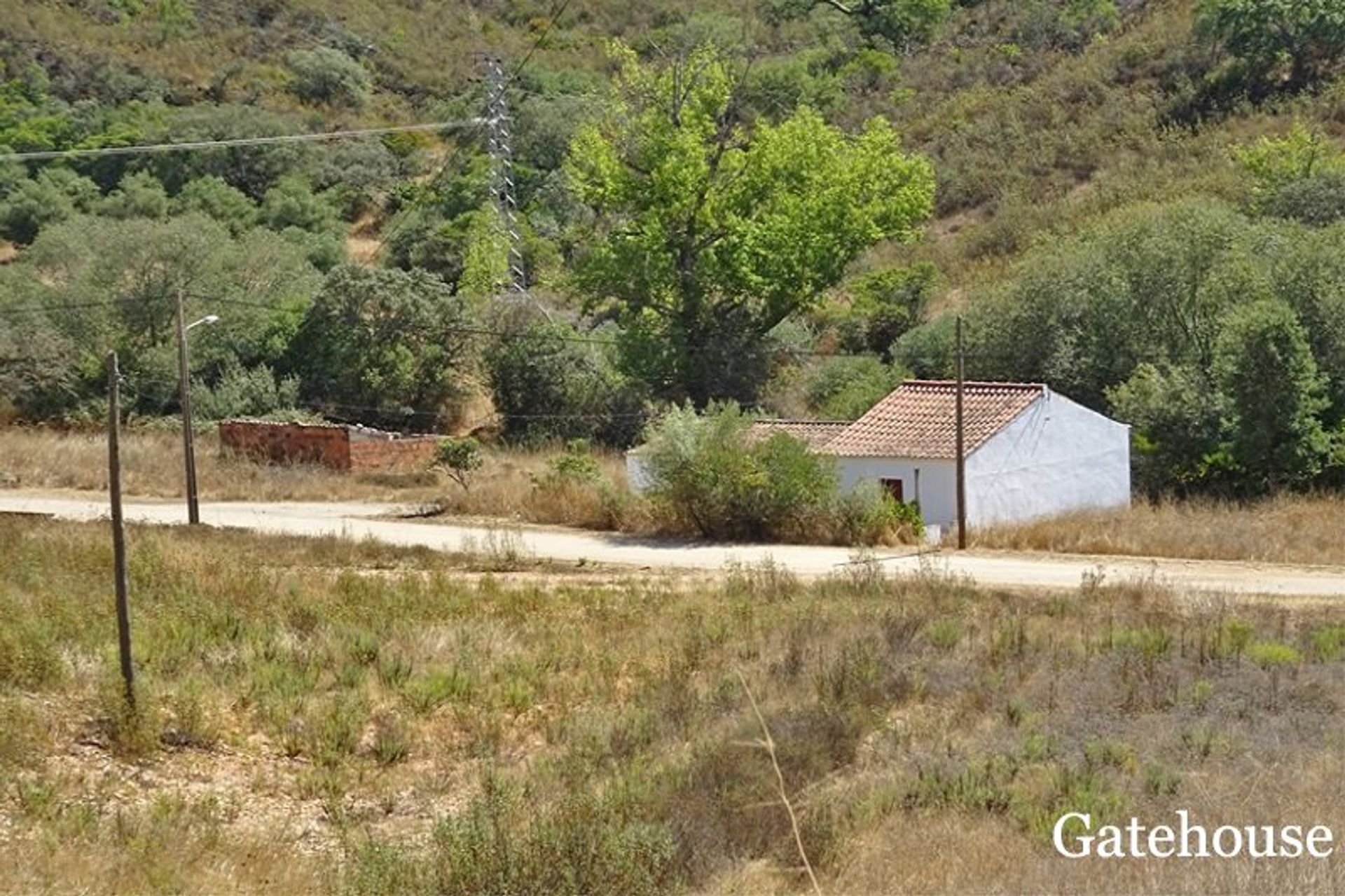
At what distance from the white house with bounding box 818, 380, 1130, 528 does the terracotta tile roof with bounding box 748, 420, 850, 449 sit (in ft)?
1.06

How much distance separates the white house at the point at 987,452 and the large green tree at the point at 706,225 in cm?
933

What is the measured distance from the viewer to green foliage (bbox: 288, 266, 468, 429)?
43188 mm

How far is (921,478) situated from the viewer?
3017 cm

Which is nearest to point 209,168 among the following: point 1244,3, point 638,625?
point 1244,3

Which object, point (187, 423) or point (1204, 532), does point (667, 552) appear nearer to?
point (1204, 532)

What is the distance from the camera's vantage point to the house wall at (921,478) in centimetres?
2977

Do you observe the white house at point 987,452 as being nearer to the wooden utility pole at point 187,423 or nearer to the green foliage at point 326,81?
the wooden utility pole at point 187,423

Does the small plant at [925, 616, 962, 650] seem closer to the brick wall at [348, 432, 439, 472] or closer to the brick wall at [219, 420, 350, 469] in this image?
the brick wall at [348, 432, 439, 472]

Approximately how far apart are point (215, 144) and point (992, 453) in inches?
1563

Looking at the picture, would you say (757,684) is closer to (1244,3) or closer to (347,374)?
(347,374)

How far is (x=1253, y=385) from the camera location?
3127 cm

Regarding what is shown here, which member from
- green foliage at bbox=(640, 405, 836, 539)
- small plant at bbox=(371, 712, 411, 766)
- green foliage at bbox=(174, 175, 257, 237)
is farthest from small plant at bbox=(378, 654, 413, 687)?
green foliage at bbox=(174, 175, 257, 237)

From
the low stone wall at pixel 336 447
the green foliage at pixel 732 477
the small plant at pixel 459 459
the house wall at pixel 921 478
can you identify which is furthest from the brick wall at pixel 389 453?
the house wall at pixel 921 478

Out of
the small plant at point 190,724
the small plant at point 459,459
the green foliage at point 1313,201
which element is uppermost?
the green foliage at point 1313,201
